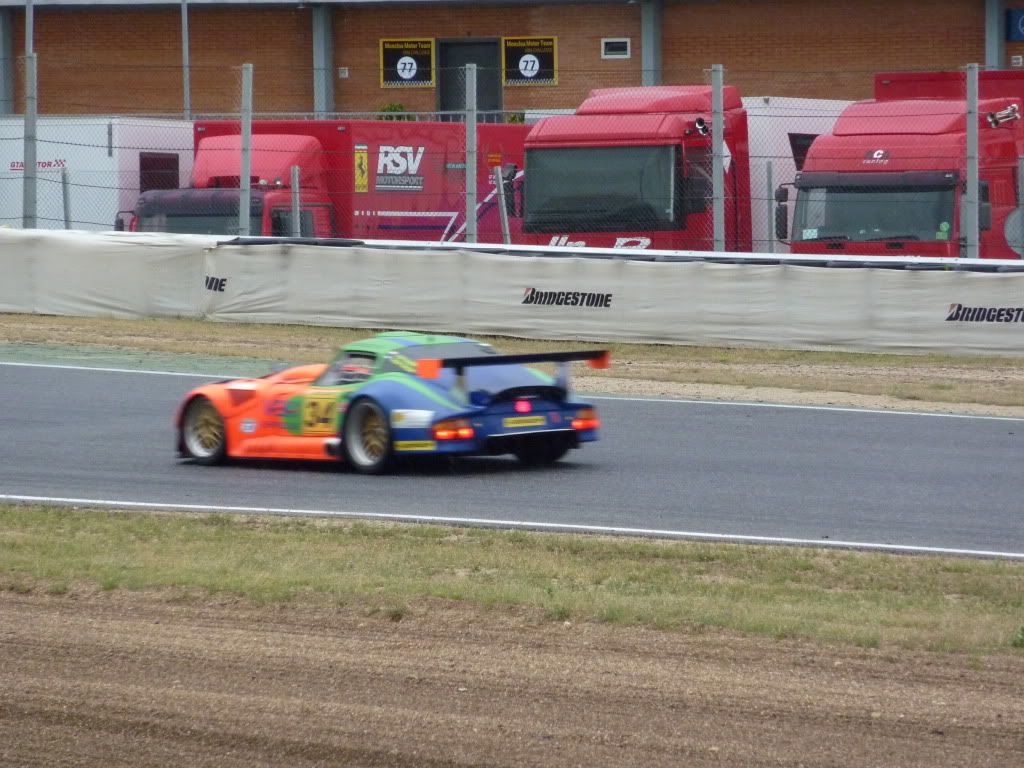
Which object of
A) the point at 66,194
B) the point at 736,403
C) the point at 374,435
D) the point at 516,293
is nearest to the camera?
the point at 374,435

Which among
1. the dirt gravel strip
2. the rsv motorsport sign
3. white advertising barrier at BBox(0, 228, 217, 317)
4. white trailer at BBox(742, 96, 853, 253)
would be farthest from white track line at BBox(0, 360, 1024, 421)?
the rsv motorsport sign

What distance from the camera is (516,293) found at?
18.5 m

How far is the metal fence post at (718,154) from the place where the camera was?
1848cm

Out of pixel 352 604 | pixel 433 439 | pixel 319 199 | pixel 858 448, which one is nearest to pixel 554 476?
pixel 433 439

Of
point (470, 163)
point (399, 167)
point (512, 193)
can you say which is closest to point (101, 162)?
point (399, 167)

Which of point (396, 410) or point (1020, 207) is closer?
point (396, 410)

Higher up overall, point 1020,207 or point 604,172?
point 604,172

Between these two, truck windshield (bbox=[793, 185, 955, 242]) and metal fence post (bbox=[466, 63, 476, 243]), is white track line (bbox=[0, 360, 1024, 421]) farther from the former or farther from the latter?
truck windshield (bbox=[793, 185, 955, 242])

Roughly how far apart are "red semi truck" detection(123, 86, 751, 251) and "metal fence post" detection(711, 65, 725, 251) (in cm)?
107

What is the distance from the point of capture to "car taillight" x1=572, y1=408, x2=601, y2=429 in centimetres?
1134

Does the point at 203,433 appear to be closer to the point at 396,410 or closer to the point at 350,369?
the point at 350,369

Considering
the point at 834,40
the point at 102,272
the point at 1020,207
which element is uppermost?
the point at 834,40

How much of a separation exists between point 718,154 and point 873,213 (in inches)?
85.6

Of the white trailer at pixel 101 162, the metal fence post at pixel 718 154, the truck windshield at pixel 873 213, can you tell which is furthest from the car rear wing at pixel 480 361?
the white trailer at pixel 101 162
